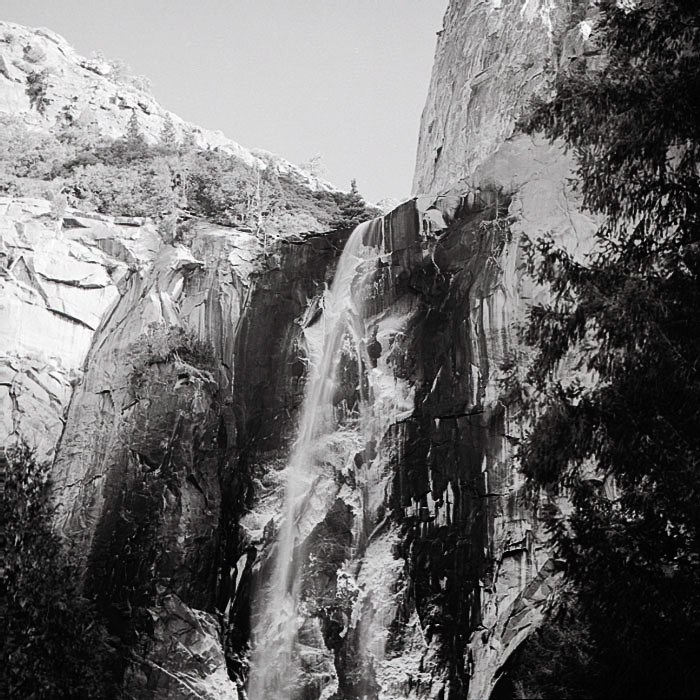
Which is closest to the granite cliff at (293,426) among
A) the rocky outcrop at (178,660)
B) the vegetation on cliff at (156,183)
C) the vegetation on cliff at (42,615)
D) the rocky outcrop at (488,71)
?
the rocky outcrop at (178,660)

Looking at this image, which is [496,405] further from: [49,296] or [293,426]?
[49,296]

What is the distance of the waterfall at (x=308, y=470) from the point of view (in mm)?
14305

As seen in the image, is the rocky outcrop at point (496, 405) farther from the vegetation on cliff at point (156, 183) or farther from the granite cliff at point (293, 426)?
the vegetation on cliff at point (156, 183)

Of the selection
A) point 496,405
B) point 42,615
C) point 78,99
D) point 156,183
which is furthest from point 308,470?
point 78,99

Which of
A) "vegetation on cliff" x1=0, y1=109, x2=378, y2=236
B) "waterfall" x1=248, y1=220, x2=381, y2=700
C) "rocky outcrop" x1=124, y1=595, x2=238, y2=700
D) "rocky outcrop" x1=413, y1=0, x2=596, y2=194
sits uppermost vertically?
"rocky outcrop" x1=413, y1=0, x2=596, y2=194

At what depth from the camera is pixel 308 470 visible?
15758 mm

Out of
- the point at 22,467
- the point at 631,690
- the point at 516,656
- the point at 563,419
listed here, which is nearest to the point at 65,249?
the point at 22,467

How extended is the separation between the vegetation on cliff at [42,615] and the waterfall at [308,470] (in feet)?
7.87

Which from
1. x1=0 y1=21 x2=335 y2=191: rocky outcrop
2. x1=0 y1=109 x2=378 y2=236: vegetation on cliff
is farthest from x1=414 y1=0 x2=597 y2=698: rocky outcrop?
x1=0 y1=21 x2=335 y2=191: rocky outcrop

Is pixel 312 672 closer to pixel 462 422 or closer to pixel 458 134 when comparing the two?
pixel 462 422

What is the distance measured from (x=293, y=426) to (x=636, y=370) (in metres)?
9.32

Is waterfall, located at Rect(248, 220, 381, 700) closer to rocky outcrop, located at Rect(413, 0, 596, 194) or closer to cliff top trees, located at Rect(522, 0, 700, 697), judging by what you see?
rocky outcrop, located at Rect(413, 0, 596, 194)

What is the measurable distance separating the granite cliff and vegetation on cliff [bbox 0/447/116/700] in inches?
27.7

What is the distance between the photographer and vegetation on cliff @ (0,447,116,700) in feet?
40.1
